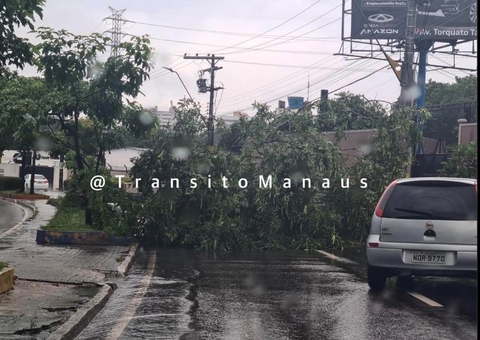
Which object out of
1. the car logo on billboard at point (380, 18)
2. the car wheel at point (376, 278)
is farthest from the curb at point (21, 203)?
the car wheel at point (376, 278)

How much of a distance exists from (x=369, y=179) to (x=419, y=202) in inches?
420

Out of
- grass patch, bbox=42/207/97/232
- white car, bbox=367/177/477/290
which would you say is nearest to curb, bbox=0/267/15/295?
white car, bbox=367/177/477/290

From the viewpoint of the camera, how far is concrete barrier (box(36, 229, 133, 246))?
61.1 feet

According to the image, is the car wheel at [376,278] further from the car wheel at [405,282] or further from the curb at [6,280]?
the curb at [6,280]

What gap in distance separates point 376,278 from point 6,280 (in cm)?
533

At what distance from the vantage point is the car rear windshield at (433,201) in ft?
34.7

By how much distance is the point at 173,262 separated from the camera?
51.6 ft

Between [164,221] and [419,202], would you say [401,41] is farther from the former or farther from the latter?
[419,202]

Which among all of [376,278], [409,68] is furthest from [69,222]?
[376,278]

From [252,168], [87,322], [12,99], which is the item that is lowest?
[87,322]

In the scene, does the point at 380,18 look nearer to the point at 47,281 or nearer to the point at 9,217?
the point at 9,217

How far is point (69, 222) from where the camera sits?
2281 centimetres

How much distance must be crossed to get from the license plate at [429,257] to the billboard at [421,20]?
107 feet

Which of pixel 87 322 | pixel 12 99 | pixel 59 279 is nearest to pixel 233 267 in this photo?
pixel 59 279
